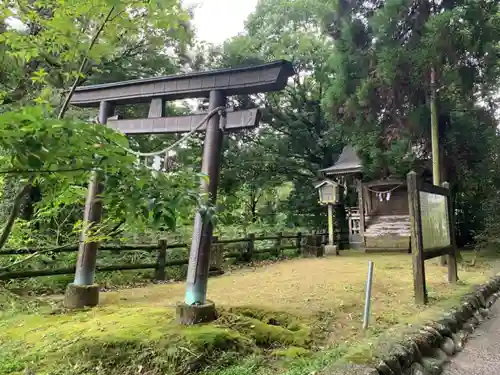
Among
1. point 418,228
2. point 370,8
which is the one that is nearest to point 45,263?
point 418,228

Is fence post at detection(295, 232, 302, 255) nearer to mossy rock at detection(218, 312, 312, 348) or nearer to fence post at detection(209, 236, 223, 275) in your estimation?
fence post at detection(209, 236, 223, 275)

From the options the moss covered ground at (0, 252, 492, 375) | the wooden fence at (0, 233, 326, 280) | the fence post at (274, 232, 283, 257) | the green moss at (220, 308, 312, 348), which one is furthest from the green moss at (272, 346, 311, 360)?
the fence post at (274, 232, 283, 257)

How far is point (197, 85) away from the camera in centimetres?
411

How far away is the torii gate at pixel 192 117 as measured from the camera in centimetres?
363

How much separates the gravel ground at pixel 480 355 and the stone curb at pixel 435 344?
66 mm

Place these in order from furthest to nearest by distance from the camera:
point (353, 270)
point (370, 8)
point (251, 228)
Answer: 1. point (251, 228)
2. point (370, 8)
3. point (353, 270)

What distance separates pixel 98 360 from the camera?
2746mm

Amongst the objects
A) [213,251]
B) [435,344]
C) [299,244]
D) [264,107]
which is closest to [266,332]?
[435,344]

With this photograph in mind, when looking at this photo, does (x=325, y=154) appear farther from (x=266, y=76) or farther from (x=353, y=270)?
(x=266, y=76)

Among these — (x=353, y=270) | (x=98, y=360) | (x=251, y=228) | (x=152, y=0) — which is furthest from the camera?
(x=251, y=228)

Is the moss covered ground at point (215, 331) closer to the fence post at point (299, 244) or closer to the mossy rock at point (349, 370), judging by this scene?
the mossy rock at point (349, 370)

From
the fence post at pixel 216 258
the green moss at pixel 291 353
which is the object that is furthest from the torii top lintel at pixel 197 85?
the fence post at pixel 216 258

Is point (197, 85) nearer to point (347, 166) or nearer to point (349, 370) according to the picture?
point (349, 370)

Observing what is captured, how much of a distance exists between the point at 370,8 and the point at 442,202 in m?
6.46
